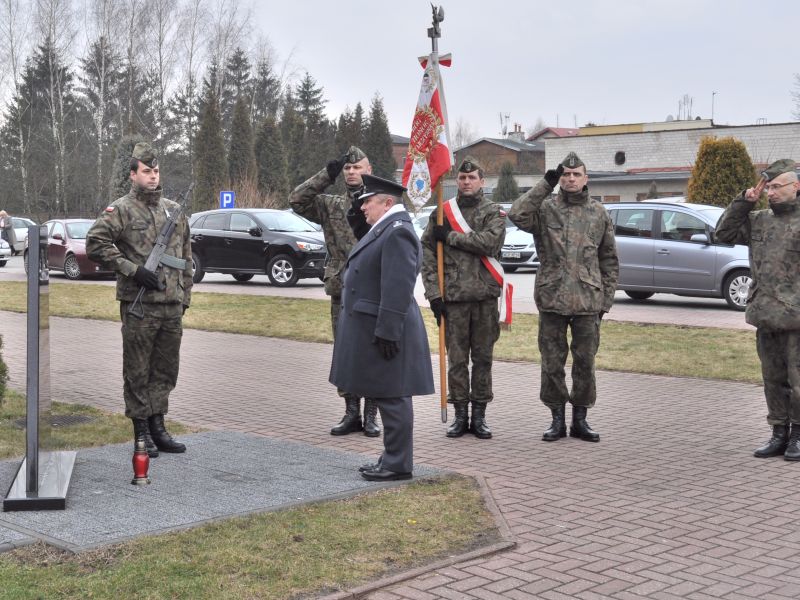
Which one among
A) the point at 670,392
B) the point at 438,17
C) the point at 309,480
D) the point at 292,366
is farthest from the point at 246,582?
Answer: the point at 292,366

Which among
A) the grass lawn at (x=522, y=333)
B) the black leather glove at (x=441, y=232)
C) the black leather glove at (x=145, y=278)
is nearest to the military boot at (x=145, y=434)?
the black leather glove at (x=145, y=278)

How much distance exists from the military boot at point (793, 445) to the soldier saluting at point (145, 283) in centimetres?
415

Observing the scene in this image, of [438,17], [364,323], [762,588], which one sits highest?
[438,17]

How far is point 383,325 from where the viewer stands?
21.0 feet

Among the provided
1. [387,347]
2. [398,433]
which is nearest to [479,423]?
[398,433]

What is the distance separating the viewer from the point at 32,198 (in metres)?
53.7

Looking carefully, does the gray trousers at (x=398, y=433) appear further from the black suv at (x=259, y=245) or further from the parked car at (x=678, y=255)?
the black suv at (x=259, y=245)

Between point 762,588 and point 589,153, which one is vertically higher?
point 589,153

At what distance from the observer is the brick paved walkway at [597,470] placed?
495 centimetres

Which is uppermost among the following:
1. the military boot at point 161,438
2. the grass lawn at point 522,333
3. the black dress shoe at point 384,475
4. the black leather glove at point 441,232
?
the black leather glove at point 441,232

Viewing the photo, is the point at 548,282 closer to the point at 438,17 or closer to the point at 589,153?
the point at 438,17

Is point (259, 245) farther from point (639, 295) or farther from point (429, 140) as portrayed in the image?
point (429, 140)

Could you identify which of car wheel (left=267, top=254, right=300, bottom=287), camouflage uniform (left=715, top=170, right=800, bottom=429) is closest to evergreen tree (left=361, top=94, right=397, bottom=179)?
car wheel (left=267, top=254, right=300, bottom=287)

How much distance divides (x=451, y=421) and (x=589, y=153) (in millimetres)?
50807
